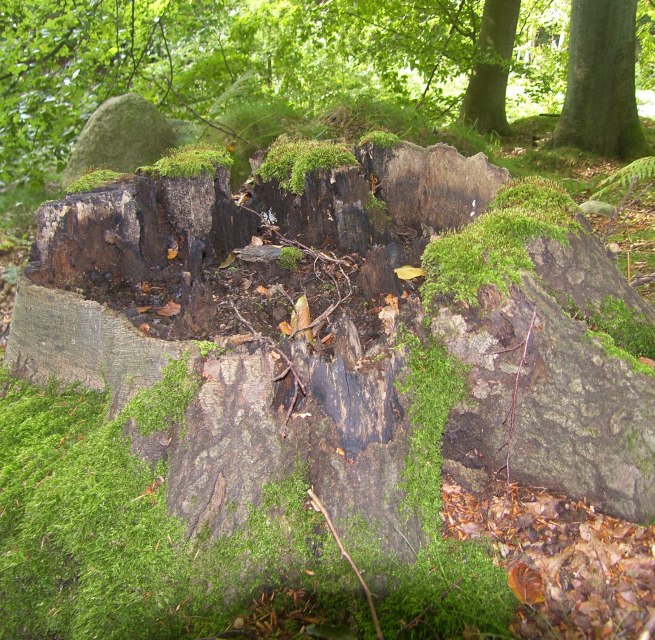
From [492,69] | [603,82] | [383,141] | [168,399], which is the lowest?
[168,399]

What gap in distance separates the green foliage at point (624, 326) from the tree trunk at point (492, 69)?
7012 mm

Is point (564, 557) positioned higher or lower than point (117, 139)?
lower

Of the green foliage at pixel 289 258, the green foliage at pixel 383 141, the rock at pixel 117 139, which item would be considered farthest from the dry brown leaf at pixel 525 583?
the rock at pixel 117 139

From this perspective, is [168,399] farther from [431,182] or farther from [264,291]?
[431,182]

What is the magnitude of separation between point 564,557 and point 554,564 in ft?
0.17

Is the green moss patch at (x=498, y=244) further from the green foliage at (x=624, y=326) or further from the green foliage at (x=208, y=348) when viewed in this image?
the green foliage at (x=208, y=348)

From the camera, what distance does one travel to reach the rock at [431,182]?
2.97 m

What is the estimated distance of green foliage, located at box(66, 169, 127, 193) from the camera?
2.82m

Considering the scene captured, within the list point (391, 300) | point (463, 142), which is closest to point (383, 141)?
point (391, 300)

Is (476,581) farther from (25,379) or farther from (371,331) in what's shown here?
(25,379)

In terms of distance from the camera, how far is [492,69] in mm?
8875

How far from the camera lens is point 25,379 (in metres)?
2.71

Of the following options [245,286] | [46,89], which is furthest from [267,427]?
[46,89]

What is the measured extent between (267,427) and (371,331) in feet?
2.12
